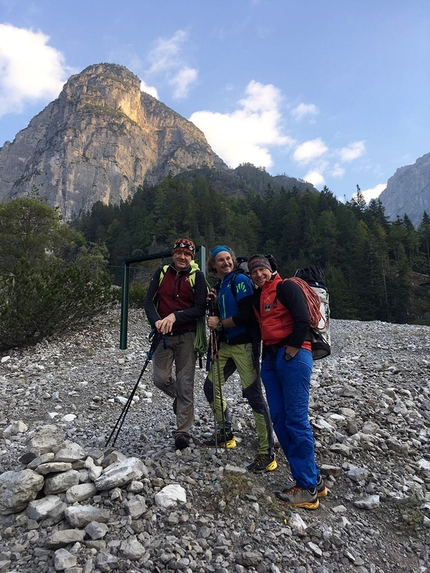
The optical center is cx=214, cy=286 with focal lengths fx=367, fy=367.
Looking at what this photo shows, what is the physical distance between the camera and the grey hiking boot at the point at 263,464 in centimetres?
372

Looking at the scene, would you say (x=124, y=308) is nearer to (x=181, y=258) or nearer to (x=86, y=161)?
(x=181, y=258)

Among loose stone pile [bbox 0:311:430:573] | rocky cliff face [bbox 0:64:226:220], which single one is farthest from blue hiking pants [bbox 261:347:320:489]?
rocky cliff face [bbox 0:64:226:220]

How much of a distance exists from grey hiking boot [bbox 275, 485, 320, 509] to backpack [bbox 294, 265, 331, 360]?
1192 mm

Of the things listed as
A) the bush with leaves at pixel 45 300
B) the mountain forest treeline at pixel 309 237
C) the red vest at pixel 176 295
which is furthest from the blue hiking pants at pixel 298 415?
the mountain forest treeline at pixel 309 237

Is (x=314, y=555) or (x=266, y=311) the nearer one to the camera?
(x=314, y=555)

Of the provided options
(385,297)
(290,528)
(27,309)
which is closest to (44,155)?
(385,297)

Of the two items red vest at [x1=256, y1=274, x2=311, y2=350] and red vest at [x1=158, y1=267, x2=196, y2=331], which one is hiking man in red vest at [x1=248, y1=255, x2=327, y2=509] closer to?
red vest at [x1=256, y1=274, x2=311, y2=350]

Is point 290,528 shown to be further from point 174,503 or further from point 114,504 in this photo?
point 114,504

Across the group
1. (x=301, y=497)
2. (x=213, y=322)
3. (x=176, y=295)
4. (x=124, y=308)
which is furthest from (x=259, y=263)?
(x=124, y=308)

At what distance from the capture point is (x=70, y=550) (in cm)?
254

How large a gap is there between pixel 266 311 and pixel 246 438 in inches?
75.7

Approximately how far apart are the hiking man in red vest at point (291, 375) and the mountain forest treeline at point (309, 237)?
4559 cm

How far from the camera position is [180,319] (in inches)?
157

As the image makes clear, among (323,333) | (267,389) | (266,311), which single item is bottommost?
(267,389)
